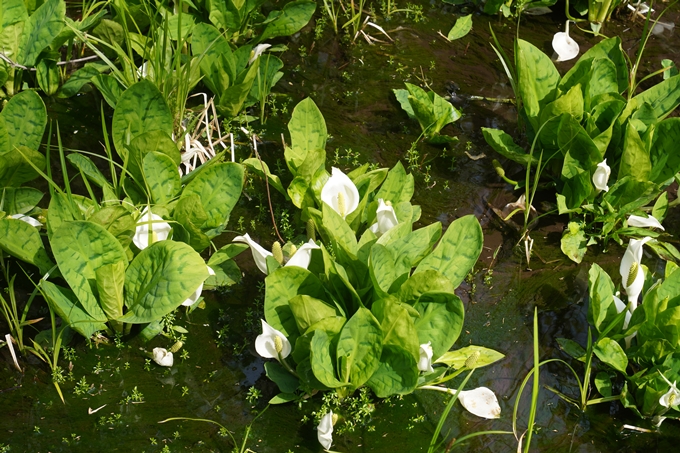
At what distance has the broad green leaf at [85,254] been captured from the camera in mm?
1775

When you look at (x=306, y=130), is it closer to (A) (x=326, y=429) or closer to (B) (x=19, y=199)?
(B) (x=19, y=199)

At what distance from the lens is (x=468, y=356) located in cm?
192

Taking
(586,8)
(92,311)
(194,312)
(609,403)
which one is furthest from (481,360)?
(586,8)

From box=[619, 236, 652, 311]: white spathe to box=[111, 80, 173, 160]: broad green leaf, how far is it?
4.40 feet

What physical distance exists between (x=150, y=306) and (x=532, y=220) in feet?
3.88

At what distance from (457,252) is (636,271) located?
0.48m

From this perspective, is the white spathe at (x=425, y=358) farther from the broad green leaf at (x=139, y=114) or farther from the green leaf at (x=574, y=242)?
the broad green leaf at (x=139, y=114)

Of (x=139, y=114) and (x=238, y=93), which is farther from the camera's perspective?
(x=238, y=93)

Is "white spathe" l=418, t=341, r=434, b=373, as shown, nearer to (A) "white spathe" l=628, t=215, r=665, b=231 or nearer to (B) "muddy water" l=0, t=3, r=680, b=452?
(B) "muddy water" l=0, t=3, r=680, b=452

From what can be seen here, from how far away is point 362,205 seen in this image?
2078 mm

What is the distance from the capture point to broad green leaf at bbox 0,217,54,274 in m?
1.83

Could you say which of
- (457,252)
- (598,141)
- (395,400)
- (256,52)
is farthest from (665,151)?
(256,52)

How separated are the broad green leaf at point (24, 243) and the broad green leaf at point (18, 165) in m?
0.16

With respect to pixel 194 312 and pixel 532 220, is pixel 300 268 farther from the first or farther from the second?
pixel 532 220
